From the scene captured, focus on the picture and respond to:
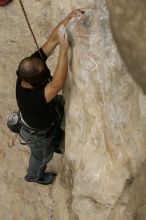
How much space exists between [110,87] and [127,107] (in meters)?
0.20

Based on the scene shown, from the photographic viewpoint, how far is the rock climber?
430 cm

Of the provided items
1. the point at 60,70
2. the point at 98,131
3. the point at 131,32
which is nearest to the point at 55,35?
the point at 60,70

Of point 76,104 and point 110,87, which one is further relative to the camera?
point 76,104

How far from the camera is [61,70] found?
14.0ft

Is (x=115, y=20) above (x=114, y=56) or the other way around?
above

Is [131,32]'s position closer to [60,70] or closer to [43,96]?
[60,70]

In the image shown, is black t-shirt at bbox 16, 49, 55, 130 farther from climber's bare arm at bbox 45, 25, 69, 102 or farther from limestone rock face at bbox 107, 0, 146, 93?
limestone rock face at bbox 107, 0, 146, 93

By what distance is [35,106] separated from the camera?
4.51 meters

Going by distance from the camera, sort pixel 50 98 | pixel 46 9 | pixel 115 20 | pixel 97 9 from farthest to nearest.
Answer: pixel 46 9 → pixel 50 98 → pixel 97 9 → pixel 115 20

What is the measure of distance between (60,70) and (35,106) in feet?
1.44

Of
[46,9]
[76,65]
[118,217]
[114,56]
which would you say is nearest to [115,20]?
[114,56]

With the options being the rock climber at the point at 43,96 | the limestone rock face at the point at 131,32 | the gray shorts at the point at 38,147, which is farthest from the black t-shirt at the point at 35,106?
the limestone rock face at the point at 131,32

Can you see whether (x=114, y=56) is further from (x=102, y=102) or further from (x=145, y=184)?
(x=145, y=184)

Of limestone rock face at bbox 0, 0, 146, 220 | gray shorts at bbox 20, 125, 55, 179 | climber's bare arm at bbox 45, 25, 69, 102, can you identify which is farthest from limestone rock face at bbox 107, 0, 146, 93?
gray shorts at bbox 20, 125, 55, 179
